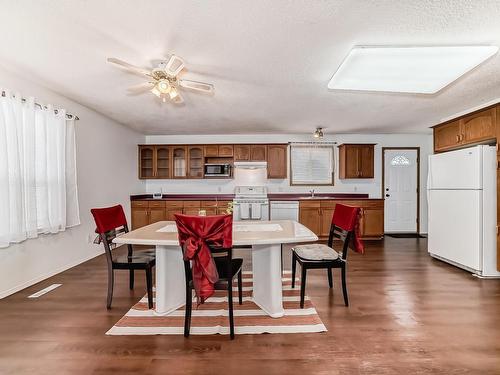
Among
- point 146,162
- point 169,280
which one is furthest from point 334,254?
point 146,162

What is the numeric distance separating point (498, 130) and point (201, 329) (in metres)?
3.91

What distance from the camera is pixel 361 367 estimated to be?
1.71m

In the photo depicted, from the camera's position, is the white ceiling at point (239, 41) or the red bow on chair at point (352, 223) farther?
the red bow on chair at point (352, 223)

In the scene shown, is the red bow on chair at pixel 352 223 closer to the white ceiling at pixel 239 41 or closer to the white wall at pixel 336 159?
the white ceiling at pixel 239 41

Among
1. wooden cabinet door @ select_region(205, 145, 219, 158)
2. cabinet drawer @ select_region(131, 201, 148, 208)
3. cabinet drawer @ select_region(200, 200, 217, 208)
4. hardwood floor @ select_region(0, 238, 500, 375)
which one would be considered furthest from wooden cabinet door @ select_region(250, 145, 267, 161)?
hardwood floor @ select_region(0, 238, 500, 375)

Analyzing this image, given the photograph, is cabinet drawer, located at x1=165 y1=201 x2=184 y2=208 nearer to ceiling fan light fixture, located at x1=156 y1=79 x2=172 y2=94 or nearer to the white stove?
the white stove

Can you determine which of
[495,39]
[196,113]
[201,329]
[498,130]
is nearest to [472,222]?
[498,130]

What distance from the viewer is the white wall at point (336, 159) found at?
6043mm

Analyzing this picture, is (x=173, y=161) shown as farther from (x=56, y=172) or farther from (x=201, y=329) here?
(x=201, y=329)

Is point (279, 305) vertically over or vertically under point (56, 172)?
under

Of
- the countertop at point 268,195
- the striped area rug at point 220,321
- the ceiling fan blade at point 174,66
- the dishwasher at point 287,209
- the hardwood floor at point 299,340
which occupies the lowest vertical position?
the hardwood floor at point 299,340

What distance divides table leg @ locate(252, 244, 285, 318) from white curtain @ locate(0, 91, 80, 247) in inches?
97.1

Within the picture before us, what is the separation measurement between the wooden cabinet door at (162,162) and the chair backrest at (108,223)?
3.21 meters

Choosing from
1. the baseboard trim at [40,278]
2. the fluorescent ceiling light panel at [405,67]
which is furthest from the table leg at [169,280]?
the fluorescent ceiling light panel at [405,67]
